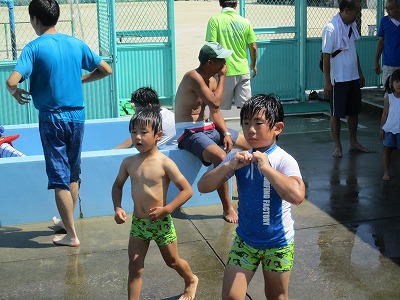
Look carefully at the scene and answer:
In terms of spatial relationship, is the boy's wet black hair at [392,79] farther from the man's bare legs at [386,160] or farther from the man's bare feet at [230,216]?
the man's bare feet at [230,216]

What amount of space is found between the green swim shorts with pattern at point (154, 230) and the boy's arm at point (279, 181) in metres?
1.09

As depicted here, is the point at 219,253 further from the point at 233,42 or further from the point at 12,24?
the point at 12,24

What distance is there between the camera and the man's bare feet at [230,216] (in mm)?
6371

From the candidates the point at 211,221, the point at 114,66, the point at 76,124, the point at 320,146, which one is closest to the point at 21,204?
the point at 76,124

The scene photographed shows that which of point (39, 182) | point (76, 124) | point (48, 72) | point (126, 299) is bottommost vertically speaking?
point (126, 299)

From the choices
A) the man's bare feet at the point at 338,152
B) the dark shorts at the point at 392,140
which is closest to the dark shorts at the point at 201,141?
the dark shorts at the point at 392,140

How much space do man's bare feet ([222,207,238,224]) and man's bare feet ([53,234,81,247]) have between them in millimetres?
1356

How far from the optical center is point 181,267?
469 cm

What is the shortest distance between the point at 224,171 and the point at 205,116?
2865mm

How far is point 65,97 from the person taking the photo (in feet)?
18.7

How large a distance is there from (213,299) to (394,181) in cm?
331

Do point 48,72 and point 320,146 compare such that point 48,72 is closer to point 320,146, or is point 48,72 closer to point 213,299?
point 213,299


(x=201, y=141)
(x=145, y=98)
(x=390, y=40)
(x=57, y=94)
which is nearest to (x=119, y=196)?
(x=57, y=94)

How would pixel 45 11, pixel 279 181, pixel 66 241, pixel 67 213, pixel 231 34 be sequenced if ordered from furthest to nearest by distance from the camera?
pixel 231 34 → pixel 66 241 → pixel 67 213 → pixel 45 11 → pixel 279 181
